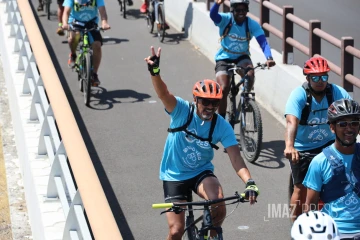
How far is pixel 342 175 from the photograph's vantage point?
6613 millimetres

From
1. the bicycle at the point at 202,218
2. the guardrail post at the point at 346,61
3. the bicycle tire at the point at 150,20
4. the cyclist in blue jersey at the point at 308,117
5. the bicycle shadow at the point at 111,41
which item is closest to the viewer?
the bicycle at the point at 202,218

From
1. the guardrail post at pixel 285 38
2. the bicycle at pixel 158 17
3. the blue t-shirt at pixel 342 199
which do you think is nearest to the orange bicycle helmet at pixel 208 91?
the blue t-shirt at pixel 342 199

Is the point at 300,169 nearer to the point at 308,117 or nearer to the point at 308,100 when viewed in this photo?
the point at 308,117

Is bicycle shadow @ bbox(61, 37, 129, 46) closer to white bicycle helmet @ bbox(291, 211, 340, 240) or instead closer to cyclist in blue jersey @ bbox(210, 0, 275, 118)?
cyclist in blue jersey @ bbox(210, 0, 275, 118)

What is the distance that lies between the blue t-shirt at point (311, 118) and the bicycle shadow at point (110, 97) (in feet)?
20.7

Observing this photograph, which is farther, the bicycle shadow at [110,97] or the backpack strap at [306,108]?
the bicycle shadow at [110,97]

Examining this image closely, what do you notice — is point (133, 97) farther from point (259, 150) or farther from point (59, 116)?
point (59, 116)

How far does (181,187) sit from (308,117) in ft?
5.53

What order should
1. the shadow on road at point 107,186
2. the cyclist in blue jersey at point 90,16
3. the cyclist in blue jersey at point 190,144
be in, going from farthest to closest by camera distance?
the cyclist in blue jersey at point 90,16
the shadow on road at point 107,186
the cyclist in blue jersey at point 190,144

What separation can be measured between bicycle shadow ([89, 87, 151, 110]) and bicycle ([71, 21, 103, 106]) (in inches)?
9.8

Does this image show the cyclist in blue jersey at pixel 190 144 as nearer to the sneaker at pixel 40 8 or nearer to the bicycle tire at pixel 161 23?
the bicycle tire at pixel 161 23

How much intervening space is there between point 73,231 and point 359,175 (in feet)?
7.67

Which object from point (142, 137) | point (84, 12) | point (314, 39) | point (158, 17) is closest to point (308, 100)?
point (314, 39)

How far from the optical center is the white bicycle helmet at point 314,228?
186 inches
